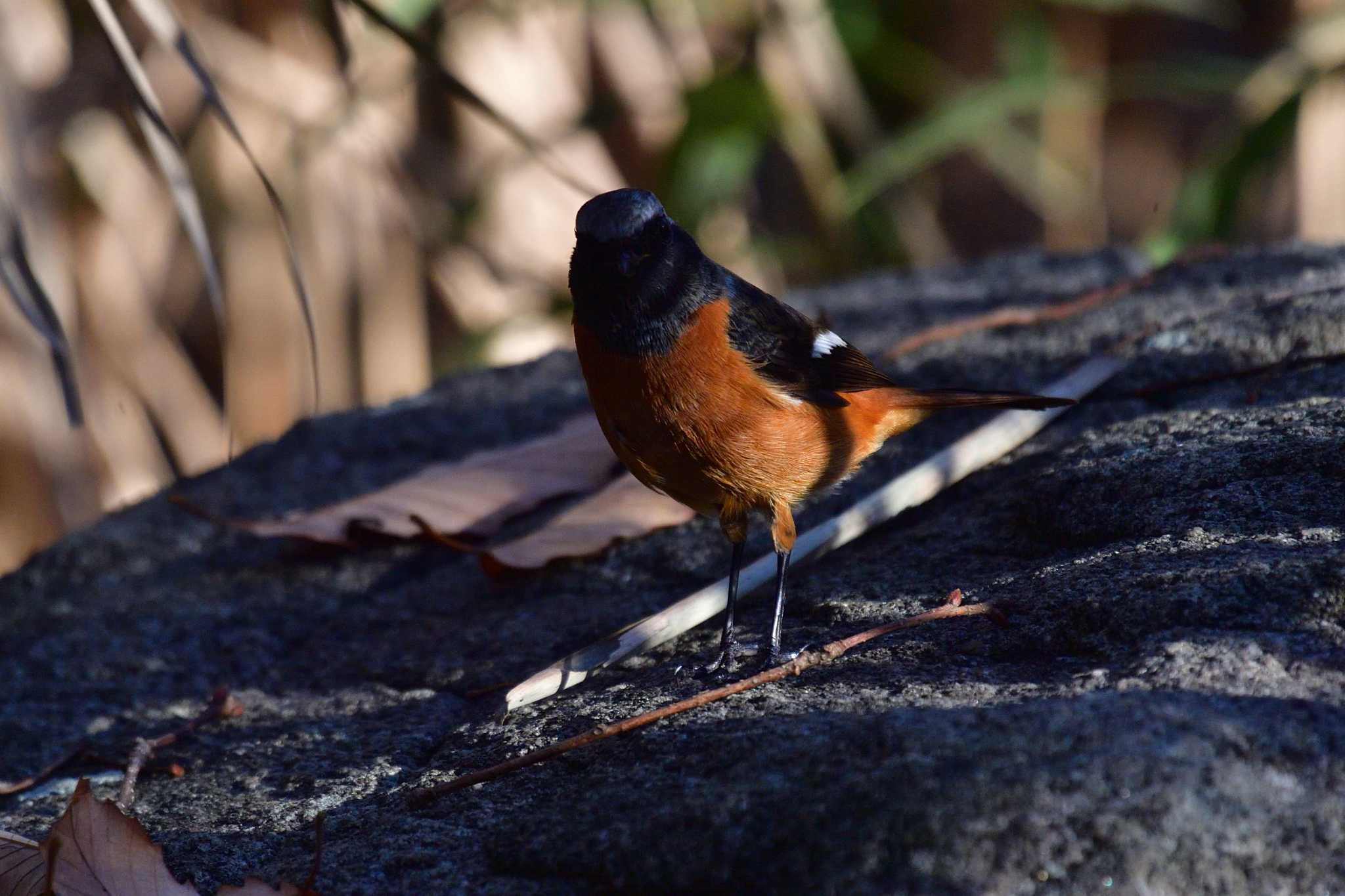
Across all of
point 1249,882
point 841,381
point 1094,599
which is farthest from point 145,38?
point 1249,882

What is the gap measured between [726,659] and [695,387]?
1.74ft

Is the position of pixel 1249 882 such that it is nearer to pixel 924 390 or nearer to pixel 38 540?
pixel 924 390

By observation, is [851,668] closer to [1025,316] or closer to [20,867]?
[20,867]

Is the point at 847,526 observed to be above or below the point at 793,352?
below

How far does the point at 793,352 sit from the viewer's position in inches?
104

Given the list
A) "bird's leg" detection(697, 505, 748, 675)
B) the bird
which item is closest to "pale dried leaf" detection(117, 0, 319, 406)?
the bird

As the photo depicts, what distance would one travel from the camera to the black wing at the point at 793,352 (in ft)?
8.39

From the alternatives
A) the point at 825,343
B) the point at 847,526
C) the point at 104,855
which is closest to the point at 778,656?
the point at 847,526

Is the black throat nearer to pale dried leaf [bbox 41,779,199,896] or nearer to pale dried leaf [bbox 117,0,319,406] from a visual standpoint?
pale dried leaf [bbox 117,0,319,406]

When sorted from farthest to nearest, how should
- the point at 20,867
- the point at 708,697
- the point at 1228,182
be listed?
the point at 1228,182, the point at 708,697, the point at 20,867

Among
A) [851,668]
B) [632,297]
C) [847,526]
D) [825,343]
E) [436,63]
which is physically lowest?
[851,668]

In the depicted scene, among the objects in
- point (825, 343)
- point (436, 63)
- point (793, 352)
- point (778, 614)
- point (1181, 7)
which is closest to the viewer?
point (778, 614)

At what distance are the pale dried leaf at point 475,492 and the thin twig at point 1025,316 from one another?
3.01 ft

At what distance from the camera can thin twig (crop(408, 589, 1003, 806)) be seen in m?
1.88
